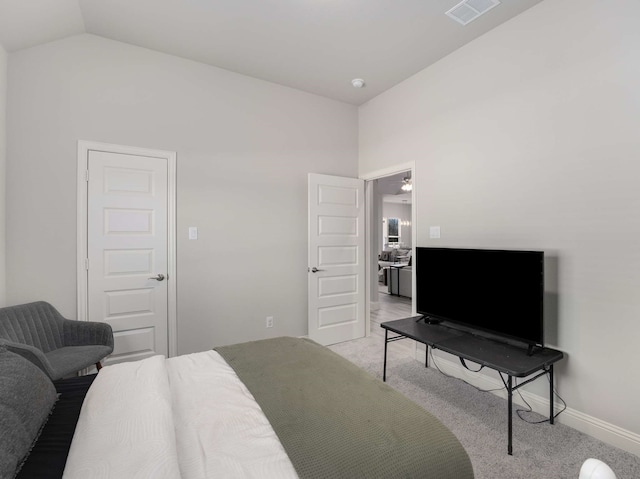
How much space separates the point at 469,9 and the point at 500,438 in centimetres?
304

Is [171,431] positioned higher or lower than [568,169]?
lower

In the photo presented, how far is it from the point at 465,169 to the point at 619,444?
2.17m

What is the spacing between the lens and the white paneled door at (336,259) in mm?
3744

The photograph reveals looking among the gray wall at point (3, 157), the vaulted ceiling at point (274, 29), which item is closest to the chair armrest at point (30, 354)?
the gray wall at point (3, 157)

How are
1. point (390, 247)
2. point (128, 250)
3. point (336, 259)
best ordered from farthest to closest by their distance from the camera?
point (390, 247), point (336, 259), point (128, 250)

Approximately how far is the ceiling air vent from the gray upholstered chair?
3.67 meters

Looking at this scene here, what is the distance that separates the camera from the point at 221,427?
44.9 inches

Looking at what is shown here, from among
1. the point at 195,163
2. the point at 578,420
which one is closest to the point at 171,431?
the point at 578,420

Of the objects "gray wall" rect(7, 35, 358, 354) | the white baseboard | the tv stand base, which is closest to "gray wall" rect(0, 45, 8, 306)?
"gray wall" rect(7, 35, 358, 354)

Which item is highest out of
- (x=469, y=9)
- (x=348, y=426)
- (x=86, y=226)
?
(x=469, y=9)

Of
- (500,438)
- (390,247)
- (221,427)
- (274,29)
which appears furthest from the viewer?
(390,247)

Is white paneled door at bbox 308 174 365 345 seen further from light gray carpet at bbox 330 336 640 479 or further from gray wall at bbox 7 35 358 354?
light gray carpet at bbox 330 336 640 479

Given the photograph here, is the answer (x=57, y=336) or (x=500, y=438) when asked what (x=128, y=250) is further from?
(x=500, y=438)

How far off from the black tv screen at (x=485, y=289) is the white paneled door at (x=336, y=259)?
3.71 ft
